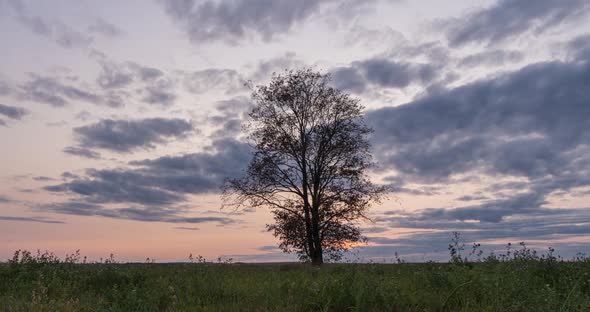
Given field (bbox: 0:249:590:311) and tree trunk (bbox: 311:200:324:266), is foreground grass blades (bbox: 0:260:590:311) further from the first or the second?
tree trunk (bbox: 311:200:324:266)

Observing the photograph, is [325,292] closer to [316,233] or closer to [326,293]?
[326,293]

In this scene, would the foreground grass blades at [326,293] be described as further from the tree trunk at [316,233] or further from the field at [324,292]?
the tree trunk at [316,233]

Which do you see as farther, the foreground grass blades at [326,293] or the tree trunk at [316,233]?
the tree trunk at [316,233]

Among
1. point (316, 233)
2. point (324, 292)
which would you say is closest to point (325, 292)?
point (324, 292)

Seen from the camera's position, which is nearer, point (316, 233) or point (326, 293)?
point (326, 293)

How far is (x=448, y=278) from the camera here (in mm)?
11789

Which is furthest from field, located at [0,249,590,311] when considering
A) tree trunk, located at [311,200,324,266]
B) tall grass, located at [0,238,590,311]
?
tree trunk, located at [311,200,324,266]

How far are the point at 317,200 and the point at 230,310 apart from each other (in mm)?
21157

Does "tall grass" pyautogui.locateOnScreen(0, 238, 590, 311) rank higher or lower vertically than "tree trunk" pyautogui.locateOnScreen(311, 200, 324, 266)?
lower

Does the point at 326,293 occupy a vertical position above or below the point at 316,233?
below

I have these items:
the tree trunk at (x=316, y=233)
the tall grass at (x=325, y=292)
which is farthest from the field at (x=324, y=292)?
the tree trunk at (x=316, y=233)

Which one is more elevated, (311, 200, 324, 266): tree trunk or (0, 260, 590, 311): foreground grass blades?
(311, 200, 324, 266): tree trunk

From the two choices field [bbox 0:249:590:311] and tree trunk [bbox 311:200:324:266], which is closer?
field [bbox 0:249:590:311]

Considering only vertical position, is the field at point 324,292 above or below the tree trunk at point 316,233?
below
